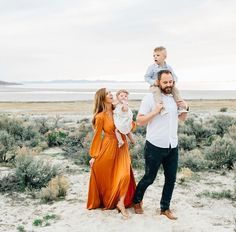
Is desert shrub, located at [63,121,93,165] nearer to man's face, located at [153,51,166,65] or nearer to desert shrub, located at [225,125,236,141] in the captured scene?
desert shrub, located at [225,125,236,141]

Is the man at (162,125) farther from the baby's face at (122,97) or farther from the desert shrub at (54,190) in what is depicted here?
the desert shrub at (54,190)

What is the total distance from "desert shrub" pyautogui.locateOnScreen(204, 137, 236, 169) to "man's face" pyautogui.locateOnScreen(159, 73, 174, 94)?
4776 mm

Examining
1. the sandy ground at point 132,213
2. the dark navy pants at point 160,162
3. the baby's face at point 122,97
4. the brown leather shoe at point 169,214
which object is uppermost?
the baby's face at point 122,97

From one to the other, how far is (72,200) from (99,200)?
0.97m

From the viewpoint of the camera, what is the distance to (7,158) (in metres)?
10.9

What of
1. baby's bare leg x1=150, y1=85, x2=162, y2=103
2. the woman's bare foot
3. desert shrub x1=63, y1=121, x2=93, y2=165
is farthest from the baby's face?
desert shrub x1=63, y1=121, x2=93, y2=165

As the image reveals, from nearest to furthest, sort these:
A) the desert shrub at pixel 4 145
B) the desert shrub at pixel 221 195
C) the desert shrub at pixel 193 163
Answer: the desert shrub at pixel 221 195
the desert shrub at pixel 193 163
the desert shrub at pixel 4 145

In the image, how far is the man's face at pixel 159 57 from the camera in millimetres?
6508

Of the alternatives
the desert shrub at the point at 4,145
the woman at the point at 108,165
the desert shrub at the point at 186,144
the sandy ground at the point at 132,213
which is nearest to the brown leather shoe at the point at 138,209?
the sandy ground at the point at 132,213

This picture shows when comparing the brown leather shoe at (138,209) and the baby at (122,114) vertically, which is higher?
the baby at (122,114)

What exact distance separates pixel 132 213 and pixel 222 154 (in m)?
4.41

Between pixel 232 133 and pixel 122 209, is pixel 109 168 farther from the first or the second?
pixel 232 133

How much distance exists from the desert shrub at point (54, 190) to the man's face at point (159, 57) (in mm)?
2926

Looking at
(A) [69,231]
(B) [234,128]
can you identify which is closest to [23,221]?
(A) [69,231]
